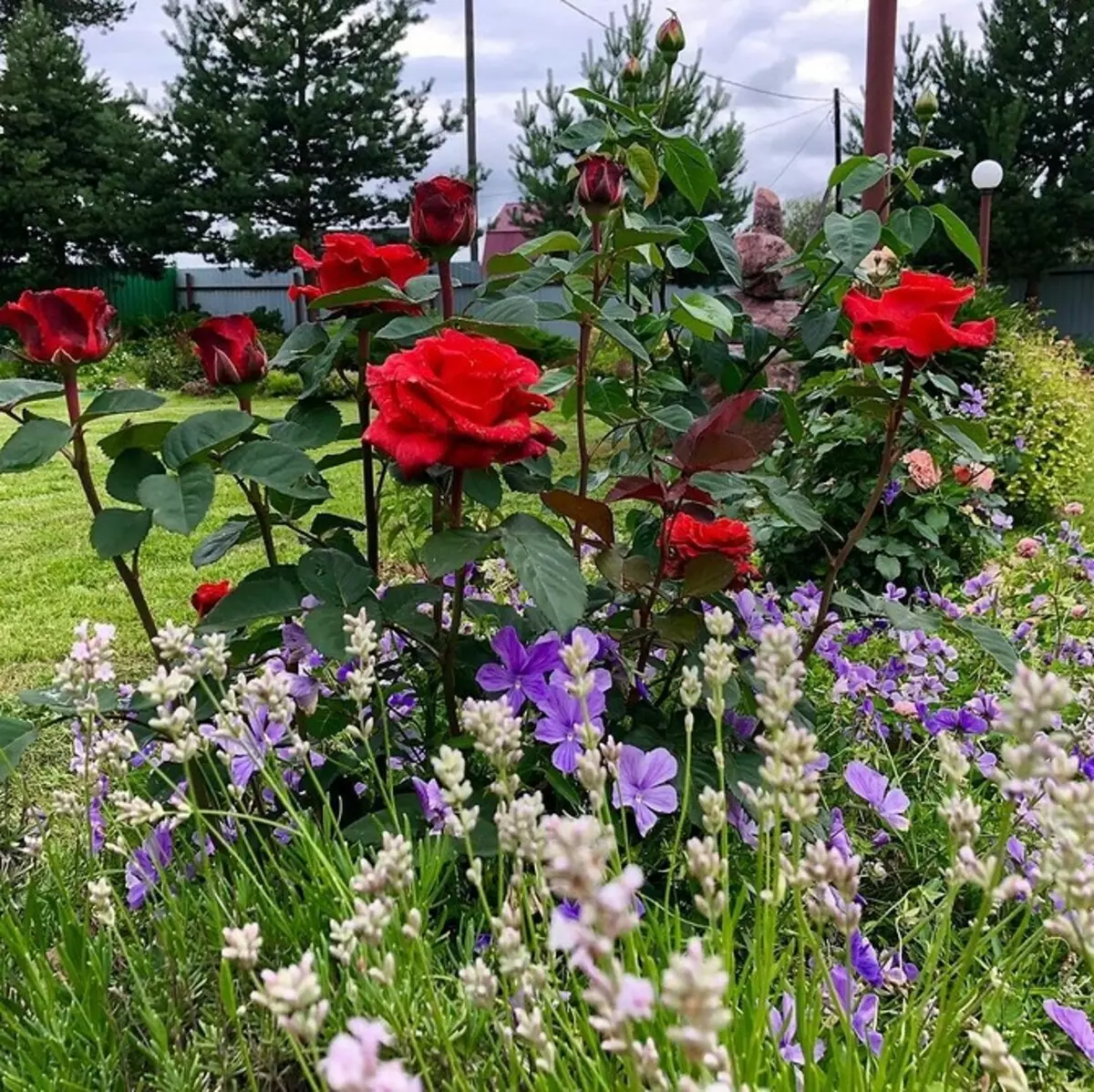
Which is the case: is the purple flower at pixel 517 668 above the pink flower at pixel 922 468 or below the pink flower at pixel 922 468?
above

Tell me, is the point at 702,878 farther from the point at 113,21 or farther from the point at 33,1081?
the point at 113,21

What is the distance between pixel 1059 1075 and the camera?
0.98 meters

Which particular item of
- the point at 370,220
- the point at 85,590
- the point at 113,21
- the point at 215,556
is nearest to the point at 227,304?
the point at 370,220

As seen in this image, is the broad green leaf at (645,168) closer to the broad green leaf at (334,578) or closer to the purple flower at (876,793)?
the broad green leaf at (334,578)

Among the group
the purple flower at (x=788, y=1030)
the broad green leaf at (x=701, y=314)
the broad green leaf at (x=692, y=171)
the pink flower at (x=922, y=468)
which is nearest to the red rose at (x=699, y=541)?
the broad green leaf at (x=701, y=314)

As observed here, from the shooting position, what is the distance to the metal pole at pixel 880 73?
14.3 ft

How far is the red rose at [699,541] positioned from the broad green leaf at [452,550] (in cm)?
29

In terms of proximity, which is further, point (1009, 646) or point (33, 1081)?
point (1009, 646)

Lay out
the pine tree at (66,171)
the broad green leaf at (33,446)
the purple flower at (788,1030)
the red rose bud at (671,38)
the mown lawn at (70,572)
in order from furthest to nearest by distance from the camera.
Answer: the pine tree at (66,171) → the mown lawn at (70,572) → the red rose bud at (671,38) → the broad green leaf at (33,446) → the purple flower at (788,1030)

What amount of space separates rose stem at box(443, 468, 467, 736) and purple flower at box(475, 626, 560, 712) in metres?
0.06

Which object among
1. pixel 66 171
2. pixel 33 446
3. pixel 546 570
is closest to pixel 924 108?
pixel 546 570

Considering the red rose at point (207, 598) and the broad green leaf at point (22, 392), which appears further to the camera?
the red rose at point (207, 598)

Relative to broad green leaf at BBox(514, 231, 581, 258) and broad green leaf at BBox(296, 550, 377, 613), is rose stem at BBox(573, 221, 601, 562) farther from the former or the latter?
broad green leaf at BBox(296, 550, 377, 613)

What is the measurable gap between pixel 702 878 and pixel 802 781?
3.3 inches
